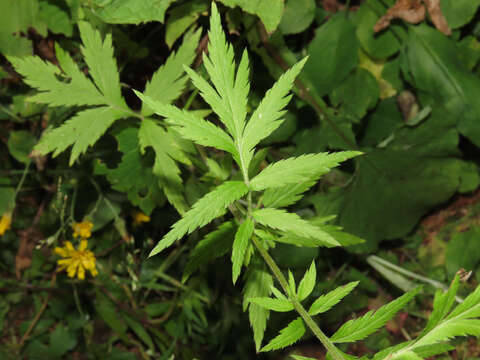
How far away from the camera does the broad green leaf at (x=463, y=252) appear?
243 centimetres

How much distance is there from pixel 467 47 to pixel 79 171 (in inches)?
83.5

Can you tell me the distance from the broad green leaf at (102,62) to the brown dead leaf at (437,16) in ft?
4.95

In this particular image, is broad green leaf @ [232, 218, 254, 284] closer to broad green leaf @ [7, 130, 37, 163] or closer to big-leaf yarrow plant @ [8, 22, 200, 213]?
big-leaf yarrow plant @ [8, 22, 200, 213]

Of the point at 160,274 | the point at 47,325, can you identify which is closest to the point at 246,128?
the point at 160,274

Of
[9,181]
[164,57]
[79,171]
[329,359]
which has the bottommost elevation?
[9,181]

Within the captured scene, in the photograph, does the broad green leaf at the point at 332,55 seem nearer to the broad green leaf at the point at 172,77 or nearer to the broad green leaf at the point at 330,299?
the broad green leaf at the point at 172,77

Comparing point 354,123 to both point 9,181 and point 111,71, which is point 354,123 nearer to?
point 111,71

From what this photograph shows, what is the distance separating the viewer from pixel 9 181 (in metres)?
2.51

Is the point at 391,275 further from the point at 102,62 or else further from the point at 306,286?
the point at 102,62

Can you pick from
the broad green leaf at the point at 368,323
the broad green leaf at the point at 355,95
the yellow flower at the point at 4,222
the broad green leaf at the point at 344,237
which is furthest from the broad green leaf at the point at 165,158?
the yellow flower at the point at 4,222

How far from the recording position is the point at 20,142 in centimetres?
246

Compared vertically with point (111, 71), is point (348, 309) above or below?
below

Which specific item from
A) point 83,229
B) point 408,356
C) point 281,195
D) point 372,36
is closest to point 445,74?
point 372,36

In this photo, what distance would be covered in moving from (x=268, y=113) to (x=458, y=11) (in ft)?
5.00
